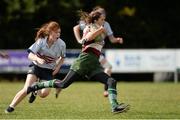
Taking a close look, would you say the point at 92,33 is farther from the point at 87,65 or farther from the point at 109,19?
the point at 109,19

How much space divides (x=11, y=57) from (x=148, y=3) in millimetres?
9577

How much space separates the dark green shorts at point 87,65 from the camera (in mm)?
12578

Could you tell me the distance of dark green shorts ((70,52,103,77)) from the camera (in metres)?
12.6

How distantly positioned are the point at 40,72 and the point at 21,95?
43.4 inches

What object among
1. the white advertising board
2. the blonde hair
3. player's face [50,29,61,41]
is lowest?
the white advertising board

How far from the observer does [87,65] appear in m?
12.6

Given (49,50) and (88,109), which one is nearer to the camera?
(49,50)

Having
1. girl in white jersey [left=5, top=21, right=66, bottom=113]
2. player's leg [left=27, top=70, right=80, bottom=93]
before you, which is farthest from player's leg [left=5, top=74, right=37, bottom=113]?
player's leg [left=27, top=70, right=80, bottom=93]

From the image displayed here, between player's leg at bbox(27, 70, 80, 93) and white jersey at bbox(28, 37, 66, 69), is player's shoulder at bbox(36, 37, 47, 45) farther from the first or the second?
player's leg at bbox(27, 70, 80, 93)

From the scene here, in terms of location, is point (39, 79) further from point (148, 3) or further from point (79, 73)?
point (148, 3)

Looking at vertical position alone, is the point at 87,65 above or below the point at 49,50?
below

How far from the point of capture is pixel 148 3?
36.9 m

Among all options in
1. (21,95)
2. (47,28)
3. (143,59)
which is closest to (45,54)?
(47,28)

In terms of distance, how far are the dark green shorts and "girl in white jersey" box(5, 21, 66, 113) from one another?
→ 0.65m
